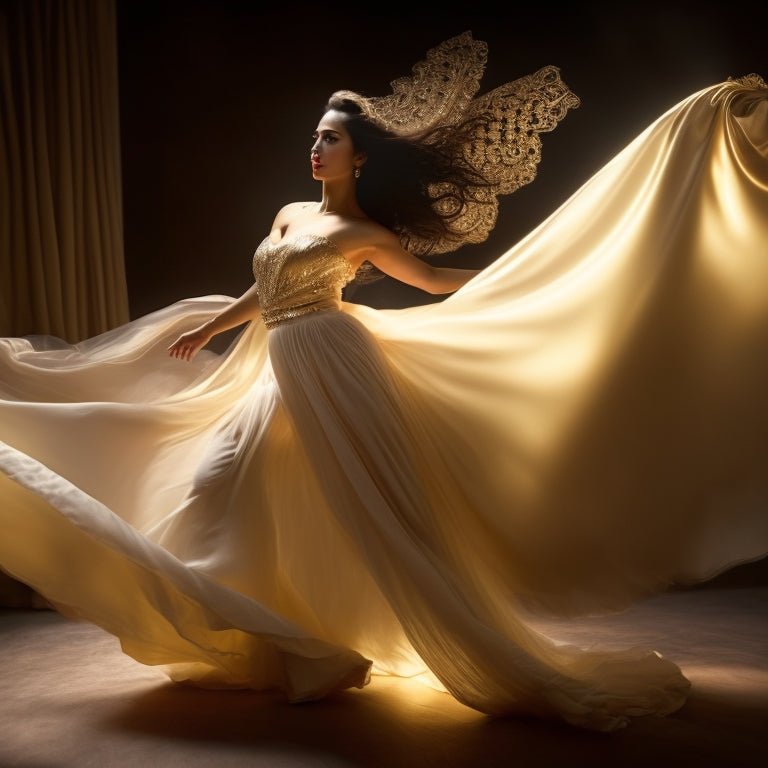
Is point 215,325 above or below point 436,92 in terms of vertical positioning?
below

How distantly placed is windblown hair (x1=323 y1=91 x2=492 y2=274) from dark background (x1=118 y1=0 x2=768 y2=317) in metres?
1.31

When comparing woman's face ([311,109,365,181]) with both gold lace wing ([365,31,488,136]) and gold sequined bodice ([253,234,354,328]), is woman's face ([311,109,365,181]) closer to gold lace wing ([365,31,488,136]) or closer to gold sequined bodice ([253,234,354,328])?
gold lace wing ([365,31,488,136])

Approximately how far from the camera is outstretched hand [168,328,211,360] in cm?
265

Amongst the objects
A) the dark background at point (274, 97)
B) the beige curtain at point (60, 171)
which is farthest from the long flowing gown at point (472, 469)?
the dark background at point (274, 97)

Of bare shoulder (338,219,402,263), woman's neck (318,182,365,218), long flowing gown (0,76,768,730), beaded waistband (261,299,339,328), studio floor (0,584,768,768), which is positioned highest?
woman's neck (318,182,365,218)

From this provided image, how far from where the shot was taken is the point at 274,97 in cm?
420

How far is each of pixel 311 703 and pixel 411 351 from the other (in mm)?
909

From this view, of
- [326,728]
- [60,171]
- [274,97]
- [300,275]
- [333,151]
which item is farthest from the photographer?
[274,97]

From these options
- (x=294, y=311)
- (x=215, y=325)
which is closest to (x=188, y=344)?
(x=215, y=325)

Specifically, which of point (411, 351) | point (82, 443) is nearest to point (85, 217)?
point (82, 443)

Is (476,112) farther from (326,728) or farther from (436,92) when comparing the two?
(326,728)

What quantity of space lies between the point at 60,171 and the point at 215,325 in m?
1.34

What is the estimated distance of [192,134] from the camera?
13.9 ft

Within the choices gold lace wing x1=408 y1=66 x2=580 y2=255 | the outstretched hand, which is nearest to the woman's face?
gold lace wing x1=408 y1=66 x2=580 y2=255
